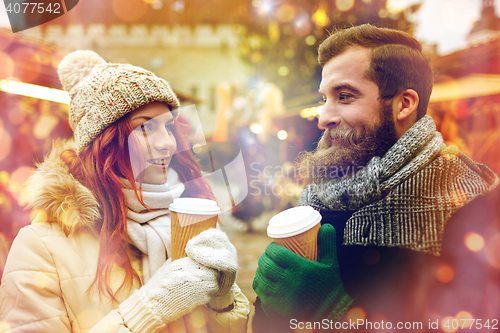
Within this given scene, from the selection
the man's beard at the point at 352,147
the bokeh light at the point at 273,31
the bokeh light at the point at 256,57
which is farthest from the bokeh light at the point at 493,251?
the bokeh light at the point at 256,57

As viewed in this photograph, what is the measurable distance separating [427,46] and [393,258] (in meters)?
1.05

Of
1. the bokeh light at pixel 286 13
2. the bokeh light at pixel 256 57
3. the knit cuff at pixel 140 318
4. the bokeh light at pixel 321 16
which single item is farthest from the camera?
the bokeh light at pixel 256 57

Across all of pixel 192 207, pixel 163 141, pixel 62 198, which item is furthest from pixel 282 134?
pixel 62 198

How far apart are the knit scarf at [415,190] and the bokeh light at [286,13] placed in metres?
1.09

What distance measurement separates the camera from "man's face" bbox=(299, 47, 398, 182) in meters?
0.99

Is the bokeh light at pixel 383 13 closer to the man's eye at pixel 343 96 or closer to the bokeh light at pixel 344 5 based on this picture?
the bokeh light at pixel 344 5

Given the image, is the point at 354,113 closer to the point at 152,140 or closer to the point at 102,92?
the point at 152,140

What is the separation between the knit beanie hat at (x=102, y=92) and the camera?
1017 millimetres

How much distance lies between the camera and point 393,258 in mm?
981

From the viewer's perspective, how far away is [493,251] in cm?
101

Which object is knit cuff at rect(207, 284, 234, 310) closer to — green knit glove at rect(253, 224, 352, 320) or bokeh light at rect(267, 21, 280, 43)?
green knit glove at rect(253, 224, 352, 320)

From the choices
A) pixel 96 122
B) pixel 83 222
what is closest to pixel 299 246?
pixel 83 222

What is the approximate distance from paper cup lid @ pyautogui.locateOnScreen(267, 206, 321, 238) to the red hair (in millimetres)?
584

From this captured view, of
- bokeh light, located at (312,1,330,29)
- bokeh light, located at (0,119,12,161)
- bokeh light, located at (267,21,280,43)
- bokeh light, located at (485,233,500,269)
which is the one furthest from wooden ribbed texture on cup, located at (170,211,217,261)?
bokeh light, located at (0,119,12,161)
